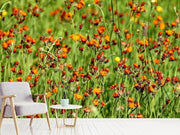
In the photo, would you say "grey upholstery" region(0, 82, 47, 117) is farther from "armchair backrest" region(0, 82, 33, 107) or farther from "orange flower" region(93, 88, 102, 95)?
"orange flower" region(93, 88, 102, 95)

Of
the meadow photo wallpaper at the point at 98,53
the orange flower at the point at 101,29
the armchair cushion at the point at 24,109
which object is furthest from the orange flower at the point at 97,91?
the armchair cushion at the point at 24,109

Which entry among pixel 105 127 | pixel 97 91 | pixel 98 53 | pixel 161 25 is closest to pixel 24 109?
pixel 105 127

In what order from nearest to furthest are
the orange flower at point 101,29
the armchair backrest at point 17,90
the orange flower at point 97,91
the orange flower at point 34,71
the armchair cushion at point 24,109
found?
the armchair cushion at point 24,109 < the armchair backrest at point 17,90 < the orange flower at point 97,91 < the orange flower at point 34,71 < the orange flower at point 101,29

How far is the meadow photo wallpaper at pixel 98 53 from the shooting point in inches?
193

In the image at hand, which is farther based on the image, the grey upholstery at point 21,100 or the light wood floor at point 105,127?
the light wood floor at point 105,127

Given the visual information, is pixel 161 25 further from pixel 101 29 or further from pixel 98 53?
pixel 98 53

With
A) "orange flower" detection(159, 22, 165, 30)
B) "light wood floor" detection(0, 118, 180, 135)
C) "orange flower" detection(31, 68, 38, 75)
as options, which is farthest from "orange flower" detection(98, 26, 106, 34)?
"light wood floor" detection(0, 118, 180, 135)

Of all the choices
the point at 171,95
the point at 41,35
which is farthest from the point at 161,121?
the point at 41,35

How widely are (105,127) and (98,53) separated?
Result: 125 centimetres

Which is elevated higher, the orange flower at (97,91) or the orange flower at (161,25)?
the orange flower at (161,25)

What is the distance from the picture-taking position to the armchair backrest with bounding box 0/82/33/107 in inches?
161

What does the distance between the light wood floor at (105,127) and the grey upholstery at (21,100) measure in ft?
0.97

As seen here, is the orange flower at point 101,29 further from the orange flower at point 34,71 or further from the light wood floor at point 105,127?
the light wood floor at point 105,127

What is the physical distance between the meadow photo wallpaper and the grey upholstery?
1.75 feet
